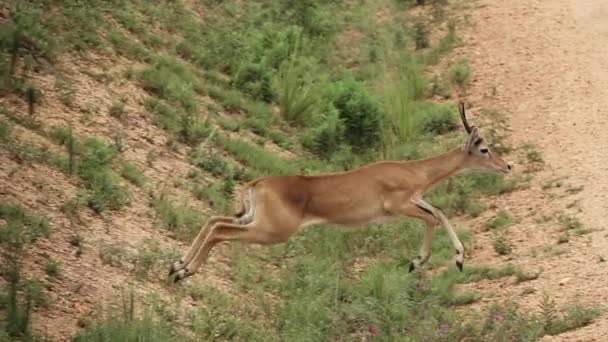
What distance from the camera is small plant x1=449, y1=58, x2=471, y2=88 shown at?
19.6 meters

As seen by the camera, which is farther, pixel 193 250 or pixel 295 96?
pixel 295 96

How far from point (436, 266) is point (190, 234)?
256cm

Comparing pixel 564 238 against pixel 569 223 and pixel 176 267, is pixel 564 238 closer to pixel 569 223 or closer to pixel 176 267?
pixel 569 223

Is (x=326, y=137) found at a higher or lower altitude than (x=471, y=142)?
lower

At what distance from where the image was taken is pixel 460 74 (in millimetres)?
19609

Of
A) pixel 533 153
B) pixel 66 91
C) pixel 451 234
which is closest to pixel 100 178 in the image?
pixel 66 91

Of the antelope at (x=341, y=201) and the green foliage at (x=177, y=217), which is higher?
the antelope at (x=341, y=201)

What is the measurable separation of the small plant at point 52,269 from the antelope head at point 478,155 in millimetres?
4775

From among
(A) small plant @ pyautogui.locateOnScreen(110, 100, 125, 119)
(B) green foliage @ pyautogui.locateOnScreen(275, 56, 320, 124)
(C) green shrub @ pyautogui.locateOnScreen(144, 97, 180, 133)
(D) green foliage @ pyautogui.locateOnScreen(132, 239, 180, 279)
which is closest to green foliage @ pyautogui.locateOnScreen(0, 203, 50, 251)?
(D) green foliage @ pyautogui.locateOnScreen(132, 239, 180, 279)

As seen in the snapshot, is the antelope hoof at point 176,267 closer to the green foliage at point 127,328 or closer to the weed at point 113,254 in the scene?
the weed at point 113,254

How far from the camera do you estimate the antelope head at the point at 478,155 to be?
14303 mm

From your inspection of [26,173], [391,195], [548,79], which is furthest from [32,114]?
[548,79]

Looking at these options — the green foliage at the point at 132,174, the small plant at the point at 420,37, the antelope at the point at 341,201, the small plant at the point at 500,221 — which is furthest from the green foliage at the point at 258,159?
the small plant at the point at 420,37

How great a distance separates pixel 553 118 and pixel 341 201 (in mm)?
5643
